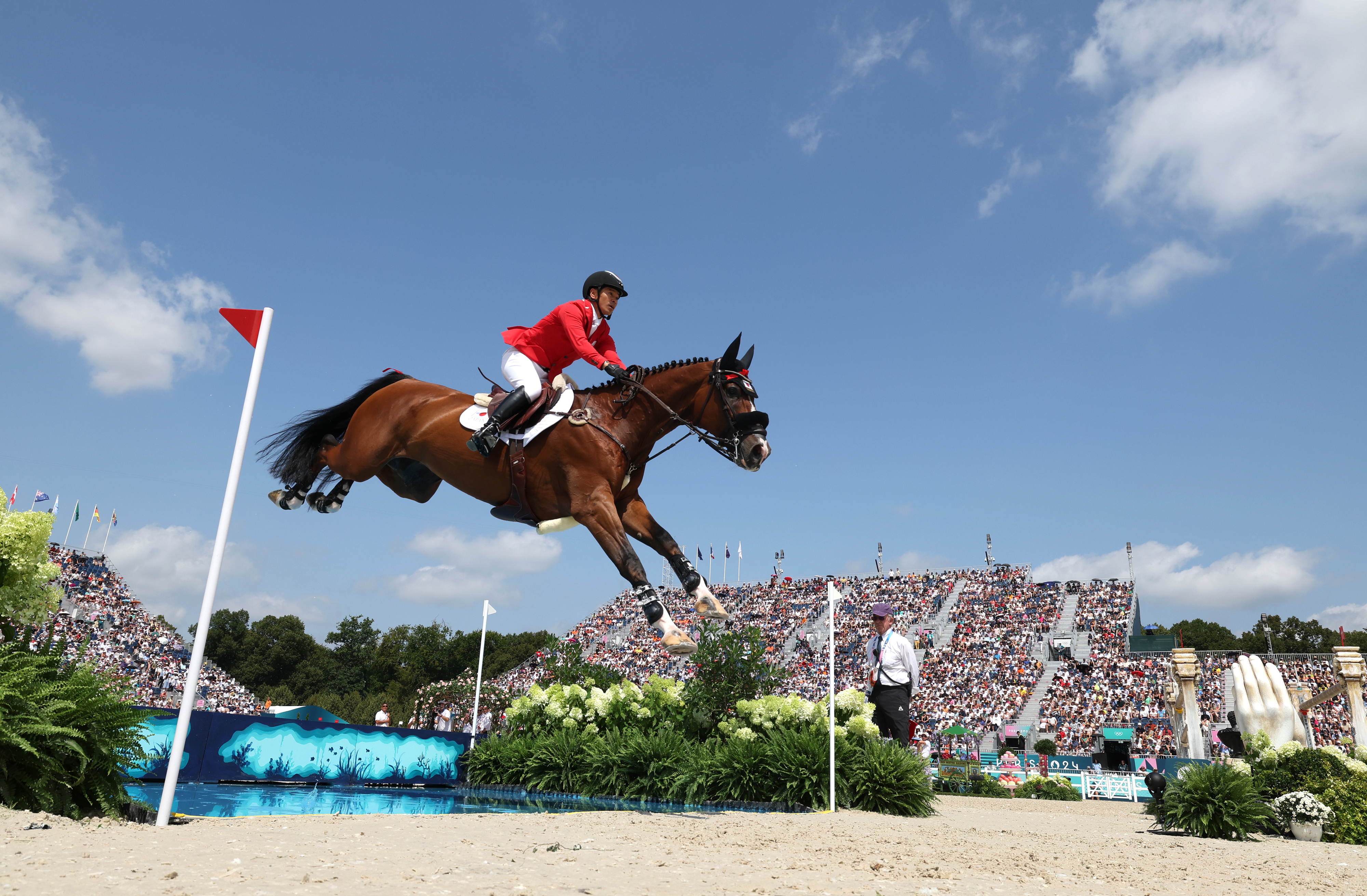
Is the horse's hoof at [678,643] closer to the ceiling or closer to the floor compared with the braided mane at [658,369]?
closer to the floor

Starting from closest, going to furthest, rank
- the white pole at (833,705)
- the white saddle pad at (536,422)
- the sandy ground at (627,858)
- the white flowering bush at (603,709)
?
the sandy ground at (627,858), the white saddle pad at (536,422), the white pole at (833,705), the white flowering bush at (603,709)

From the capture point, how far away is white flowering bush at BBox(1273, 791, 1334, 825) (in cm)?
682

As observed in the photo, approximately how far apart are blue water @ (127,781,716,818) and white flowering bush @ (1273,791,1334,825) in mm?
5063

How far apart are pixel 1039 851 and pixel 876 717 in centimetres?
369

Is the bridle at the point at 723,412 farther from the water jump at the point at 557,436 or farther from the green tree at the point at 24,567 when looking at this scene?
the green tree at the point at 24,567

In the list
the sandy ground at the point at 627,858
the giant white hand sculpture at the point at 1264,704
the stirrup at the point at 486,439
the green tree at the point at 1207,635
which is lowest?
the sandy ground at the point at 627,858

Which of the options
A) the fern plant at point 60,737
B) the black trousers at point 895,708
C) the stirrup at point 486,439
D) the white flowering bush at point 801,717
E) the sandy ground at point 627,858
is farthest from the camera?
the black trousers at point 895,708

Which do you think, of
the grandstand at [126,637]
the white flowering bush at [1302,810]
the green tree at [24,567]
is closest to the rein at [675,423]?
the green tree at [24,567]

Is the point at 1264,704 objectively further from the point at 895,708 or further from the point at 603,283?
the point at 603,283

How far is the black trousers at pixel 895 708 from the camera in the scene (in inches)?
328

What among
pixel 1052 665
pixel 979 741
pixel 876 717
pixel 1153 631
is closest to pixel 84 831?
pixel 876 717

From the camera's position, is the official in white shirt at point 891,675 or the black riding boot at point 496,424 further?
the official in white shirt at point 891,675

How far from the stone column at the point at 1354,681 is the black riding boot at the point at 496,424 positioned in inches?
501

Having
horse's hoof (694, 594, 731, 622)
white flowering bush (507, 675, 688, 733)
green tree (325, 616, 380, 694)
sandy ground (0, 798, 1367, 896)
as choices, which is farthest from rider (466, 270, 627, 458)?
green tree (325, 616, 380, 694)
